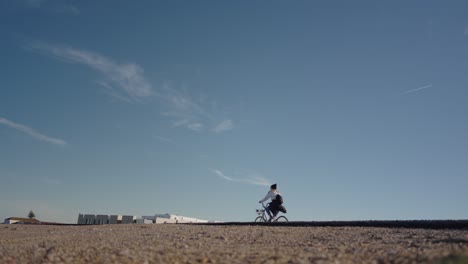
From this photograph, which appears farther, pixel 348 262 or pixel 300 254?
pixel 300 254

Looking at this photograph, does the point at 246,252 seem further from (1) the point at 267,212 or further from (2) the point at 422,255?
(1) the point at 267,212

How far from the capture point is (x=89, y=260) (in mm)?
7805

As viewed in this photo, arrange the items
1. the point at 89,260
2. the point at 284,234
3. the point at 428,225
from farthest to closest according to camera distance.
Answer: the point at 428,225 → the point at 284,234 → the point at 89,260

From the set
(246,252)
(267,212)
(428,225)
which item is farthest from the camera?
(267,212)

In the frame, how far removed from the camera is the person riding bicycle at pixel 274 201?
71.4 feet

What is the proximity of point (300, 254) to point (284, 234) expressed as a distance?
5.32 metres

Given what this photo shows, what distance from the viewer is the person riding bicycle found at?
2177cm

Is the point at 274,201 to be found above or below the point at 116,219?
above

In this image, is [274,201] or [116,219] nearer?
[274,201]

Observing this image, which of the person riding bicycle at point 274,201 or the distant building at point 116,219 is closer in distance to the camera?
the person riding bicycle at point 274,201

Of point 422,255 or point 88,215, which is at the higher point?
A: point 88,215

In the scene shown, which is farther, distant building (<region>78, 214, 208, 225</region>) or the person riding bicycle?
distant building (<region>78, 214, 208, 225</region>)

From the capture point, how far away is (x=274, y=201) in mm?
21922

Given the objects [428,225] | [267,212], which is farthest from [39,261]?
[267,212]
